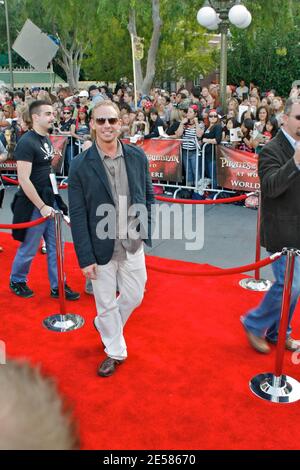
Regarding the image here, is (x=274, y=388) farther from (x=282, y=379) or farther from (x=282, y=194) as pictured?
(x=282, y=194)

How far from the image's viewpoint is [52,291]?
5.66 m

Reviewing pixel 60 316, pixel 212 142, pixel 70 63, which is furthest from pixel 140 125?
pixel 70 63

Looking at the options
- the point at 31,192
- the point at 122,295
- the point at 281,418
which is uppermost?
the point at 31,192

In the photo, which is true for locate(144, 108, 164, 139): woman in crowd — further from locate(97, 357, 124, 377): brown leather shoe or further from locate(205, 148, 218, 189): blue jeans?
locate(97, 357, 124, 377): brown leather shoe

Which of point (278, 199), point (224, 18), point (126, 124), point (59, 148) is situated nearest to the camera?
point (278, 199)

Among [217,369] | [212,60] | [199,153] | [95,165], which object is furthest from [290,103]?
[212,60]

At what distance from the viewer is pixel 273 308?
4.23m

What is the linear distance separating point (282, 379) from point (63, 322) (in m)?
2.13

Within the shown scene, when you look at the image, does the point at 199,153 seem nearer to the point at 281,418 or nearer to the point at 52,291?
the point at 52,291

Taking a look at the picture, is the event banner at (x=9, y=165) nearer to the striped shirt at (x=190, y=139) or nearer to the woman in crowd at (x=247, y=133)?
the striped shirt at (x=190, y=139)

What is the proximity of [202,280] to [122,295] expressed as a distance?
2.21 metres

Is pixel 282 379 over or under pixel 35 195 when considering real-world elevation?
under

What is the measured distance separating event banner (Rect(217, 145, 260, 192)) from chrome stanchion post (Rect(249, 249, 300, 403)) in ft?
17.1
